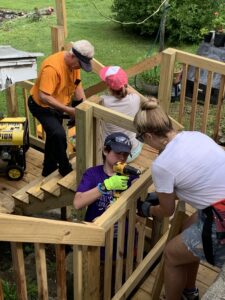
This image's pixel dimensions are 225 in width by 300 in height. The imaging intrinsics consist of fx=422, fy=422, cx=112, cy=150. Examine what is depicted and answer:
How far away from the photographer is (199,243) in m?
2.52

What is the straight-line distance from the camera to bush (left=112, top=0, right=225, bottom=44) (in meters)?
11.3

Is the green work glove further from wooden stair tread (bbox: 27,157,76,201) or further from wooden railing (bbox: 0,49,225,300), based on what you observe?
wooden stair tread (bbox: 27,157,76,201)

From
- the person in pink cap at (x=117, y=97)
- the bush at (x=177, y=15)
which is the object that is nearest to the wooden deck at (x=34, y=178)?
the person in pink cap at (x=117, y=97)

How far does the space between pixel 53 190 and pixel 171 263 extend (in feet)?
6.35

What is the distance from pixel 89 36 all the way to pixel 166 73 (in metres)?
8.80

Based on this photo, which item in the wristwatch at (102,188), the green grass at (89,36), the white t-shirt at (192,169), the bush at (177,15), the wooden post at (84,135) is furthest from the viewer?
the bush at (177,15)

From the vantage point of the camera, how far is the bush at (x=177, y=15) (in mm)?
11320

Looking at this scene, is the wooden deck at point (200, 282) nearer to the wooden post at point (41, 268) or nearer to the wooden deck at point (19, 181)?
the wooden post at point (41, 268)

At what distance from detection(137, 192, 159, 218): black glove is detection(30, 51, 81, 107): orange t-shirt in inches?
79.0

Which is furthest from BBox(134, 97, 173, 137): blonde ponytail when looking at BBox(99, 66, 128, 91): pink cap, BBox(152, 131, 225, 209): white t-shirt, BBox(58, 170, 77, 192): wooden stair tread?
BBox(58, 170, 77, 192): wooden stair tread

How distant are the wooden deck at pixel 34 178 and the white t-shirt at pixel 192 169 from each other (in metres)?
1.21

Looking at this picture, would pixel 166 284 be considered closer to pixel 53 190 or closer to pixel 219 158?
pixel 219 158

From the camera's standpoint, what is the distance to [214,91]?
308 inches

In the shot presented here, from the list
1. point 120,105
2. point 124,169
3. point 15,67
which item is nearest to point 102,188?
point 124,169
